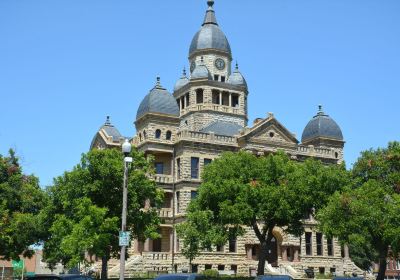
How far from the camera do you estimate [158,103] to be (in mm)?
63469

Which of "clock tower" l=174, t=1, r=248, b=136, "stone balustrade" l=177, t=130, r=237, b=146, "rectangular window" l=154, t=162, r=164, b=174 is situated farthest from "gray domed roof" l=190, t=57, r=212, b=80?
"rectangular window" l=154, t=162, r=164, b=174

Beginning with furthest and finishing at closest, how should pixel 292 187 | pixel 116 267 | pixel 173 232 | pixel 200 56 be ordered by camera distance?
pixel 200 56
pixel 173 232
pixel 116 267
pixel 292 187

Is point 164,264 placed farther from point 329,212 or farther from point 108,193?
point 329,212

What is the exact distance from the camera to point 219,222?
46625mm

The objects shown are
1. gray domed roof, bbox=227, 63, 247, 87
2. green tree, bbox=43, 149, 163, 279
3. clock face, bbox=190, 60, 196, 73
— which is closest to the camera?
green tree, bbox=43, 149, 163, 279

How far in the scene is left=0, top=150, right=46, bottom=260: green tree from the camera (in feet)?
139

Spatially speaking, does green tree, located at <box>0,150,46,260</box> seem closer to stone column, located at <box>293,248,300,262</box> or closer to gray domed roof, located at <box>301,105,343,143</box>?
stone column, located at <box>293,248,300,262</box>

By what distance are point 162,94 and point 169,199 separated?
476 inches

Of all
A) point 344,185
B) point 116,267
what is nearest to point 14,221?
point 116,267

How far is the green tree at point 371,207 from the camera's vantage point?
3828 cm

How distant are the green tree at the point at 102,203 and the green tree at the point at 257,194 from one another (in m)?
4.67

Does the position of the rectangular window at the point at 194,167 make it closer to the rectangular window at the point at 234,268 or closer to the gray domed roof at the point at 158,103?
the gray domed roof at the point at 158,103

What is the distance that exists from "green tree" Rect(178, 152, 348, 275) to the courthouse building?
41.9ft

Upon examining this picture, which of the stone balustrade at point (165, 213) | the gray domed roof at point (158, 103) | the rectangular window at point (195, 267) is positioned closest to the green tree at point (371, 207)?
the rectangular window at point (195, 267)
